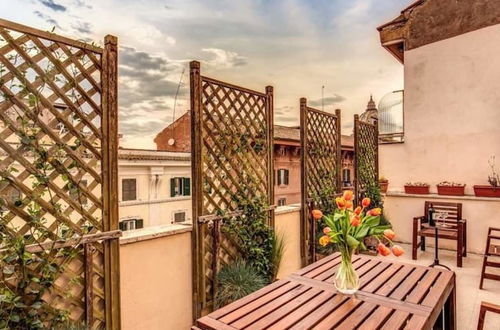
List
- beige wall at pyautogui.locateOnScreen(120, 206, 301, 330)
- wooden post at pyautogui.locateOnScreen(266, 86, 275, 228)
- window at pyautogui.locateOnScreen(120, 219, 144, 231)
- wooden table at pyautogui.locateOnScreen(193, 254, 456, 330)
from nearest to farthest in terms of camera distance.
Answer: wooden table at pyautogui.locateOnScreen(193, 254, 456, 330) < beige wall at pyautogui.locateOnScreen(120, 206, 301, 330) < wooden post at pyautogui.locateOnScreen(266, 86, 275, 228) < window at pyautogui.locateOnScreen(120, 219, 144, 231)

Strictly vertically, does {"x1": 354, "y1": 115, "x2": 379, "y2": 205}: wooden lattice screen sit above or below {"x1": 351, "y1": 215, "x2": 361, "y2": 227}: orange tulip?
above

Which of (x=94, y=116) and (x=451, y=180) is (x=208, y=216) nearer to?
(x=94, y=116)

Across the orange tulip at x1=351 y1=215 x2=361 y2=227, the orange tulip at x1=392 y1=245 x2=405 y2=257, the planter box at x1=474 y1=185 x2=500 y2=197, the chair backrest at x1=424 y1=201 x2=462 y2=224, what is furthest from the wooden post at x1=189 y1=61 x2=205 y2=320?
the planter box at x1=474 y1=185 x2=500 y2=197

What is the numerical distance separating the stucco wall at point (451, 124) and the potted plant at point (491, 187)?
0.10 metres

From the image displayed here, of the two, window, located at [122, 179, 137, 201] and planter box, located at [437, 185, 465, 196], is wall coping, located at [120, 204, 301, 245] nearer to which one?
planter box, located at [437, 185, 465, 196]

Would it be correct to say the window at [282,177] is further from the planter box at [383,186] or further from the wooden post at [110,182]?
the wooden post at [110,182]

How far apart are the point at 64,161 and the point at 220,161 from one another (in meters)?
1.39

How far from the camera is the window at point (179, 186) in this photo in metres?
13.9

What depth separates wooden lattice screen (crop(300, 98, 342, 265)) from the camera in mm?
4223

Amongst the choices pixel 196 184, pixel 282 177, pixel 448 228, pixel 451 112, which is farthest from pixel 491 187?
pixel 282 177

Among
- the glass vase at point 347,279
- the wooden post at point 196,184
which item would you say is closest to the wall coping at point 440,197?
the glass vase at point 347,279

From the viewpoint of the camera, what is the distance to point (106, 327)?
7.00 feet

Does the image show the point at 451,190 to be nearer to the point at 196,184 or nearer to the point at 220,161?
the point at 220,161

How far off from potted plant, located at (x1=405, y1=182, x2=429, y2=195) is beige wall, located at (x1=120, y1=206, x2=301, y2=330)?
15.8 feet
